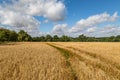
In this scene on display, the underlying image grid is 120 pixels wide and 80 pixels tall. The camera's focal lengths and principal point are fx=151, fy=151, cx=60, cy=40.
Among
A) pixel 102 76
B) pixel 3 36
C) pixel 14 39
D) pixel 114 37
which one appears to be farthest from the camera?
pixel 114 37

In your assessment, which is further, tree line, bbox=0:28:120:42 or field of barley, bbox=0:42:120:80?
tree line, bbox=0:28:120:42

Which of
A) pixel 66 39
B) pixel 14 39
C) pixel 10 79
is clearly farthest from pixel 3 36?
pixel 10 79

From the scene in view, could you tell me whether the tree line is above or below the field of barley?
above

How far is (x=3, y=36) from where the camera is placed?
84438 millimetres

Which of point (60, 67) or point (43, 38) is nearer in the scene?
point (60, 67)

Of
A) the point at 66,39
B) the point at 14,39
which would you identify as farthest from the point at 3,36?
the point at 66,39

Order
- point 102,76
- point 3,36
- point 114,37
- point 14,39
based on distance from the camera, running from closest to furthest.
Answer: point 102,76, point 3,36, point 14,39, point 114,37

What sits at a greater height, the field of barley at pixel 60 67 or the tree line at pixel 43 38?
the tree line at pixel 43 38

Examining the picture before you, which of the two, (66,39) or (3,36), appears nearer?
(3,36)

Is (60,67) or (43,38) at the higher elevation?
(43,38)

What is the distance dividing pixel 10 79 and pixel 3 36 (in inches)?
3222

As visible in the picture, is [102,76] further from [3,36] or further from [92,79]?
[3,36]

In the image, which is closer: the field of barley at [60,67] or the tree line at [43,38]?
the field of barley at [60,67]

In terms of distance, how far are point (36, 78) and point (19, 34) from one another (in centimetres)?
11012
